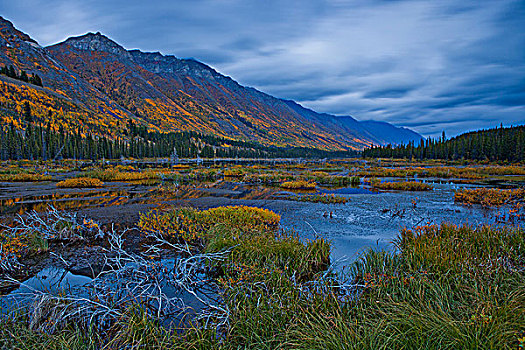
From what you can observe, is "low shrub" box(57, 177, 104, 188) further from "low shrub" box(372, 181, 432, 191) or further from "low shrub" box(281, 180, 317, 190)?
"low shrub" box(372, 181, 432, 191)

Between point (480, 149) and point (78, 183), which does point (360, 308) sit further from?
point (480, 149)

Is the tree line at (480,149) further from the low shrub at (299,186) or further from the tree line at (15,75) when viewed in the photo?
the tree line at (15,75)

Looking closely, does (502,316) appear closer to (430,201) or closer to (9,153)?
(430,201)

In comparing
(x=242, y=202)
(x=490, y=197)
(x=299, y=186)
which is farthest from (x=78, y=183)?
(x=490, y=197)

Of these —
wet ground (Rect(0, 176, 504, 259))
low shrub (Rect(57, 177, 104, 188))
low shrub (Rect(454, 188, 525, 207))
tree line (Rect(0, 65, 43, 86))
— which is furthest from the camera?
tree line (Rect(0, 65, 43, 86))

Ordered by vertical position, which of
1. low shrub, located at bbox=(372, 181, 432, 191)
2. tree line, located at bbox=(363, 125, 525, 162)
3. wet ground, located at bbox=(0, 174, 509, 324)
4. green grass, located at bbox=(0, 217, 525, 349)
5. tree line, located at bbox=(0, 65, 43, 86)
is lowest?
wet ground, located at bbox=(0, 174, 509, 324)

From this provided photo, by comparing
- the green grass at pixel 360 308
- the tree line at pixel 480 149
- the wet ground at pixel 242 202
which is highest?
the tree line at pixel 480 149

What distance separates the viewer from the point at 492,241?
331 inches

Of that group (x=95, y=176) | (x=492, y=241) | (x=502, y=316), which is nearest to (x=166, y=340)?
(x=502, y=316)

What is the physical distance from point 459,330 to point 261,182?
108 ft

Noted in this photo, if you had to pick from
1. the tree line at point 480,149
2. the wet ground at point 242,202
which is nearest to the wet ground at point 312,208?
the wet ground at point 242,202

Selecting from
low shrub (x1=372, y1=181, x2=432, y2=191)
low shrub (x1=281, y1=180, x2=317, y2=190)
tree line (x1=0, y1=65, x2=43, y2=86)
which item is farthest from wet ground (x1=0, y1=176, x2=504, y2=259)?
tree line (x1=0, y1=65, x2=43, y2=86)

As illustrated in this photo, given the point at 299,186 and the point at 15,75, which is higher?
the point at 15,75

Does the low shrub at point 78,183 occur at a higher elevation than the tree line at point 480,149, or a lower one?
lower
